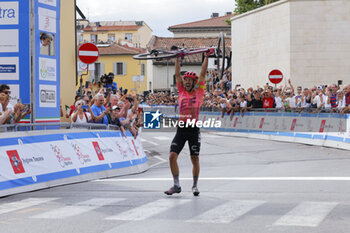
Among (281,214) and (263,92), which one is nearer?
(281,214)

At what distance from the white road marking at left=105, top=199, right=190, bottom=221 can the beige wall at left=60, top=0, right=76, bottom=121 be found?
42.2 ft

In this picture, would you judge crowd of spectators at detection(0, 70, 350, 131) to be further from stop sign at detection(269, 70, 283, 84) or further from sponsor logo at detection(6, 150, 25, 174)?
stop sign at detection(269, 70, 283, 84)

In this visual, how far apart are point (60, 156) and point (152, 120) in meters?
33.9

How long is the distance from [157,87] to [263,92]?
6967 cm

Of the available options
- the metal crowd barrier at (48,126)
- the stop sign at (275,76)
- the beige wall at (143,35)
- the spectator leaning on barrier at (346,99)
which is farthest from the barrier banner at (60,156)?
the beige wall at (143,35)

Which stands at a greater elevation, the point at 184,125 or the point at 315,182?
the point at 184,125

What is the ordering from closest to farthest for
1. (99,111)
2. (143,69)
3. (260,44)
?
1. (99,111)
2. (260,44)
3. (143,69)

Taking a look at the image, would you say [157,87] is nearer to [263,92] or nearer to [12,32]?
[263,92]

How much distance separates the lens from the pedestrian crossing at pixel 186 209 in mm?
8305

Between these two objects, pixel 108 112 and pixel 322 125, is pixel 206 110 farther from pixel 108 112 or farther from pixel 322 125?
pixel 108 112

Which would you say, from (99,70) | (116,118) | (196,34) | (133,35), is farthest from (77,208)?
(133,35)

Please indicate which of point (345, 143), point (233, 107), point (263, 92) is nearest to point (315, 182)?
point (345, 143)

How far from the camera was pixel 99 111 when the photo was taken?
16.3m

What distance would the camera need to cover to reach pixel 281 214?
340 inches
